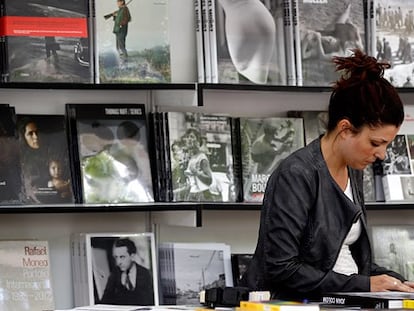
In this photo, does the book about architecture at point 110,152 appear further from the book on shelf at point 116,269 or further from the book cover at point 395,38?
the book cover at point 395,38

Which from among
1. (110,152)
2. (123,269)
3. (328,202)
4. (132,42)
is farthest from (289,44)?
(328,202)

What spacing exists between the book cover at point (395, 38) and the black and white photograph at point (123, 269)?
1.11m

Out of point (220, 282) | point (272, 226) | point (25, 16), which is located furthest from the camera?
point (220, 282)

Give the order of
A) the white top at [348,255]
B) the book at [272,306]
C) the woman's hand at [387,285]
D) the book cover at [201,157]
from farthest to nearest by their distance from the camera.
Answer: the book cover at [201,157]
the white top at [348,255]
the woman's hand at [387,285]
the book at [272,306]

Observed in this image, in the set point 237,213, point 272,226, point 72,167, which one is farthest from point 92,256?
point 272,226

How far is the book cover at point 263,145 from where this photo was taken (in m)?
3.67

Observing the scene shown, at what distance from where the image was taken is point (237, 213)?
12.5 feet

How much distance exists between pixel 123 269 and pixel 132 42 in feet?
2.65

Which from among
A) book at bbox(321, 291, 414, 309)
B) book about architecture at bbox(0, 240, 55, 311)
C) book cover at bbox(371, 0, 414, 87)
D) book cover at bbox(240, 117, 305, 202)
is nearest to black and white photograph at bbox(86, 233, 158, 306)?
book about architecture at bbox(0, 240, 55, 311)

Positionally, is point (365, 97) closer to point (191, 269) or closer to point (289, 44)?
point (289, 44)

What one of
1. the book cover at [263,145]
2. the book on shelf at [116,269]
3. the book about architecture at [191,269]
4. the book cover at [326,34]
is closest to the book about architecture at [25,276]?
the book on shelf at [116,269]

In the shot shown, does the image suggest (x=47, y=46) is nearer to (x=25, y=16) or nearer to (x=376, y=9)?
(x=25, y=16)

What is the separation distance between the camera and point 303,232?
264 centimetres

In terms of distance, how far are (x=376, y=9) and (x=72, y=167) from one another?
51.2 inches
